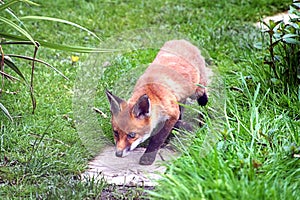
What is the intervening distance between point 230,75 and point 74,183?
A: 2.05 metres

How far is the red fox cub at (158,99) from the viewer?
392 cm

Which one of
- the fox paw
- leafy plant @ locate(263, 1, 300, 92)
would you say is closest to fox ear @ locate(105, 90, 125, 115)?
the fox paw

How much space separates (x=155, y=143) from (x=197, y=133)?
287mm

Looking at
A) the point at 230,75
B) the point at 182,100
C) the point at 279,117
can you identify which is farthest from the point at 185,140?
the point at 230,75

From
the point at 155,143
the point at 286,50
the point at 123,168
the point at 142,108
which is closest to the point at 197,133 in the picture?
the point at 155,143

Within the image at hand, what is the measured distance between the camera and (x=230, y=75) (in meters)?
5.30

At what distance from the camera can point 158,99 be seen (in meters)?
4.05

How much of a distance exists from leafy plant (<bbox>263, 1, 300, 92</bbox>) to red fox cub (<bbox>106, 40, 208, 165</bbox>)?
0.57 m

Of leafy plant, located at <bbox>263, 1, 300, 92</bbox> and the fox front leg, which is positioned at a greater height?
leafy plant, located at <bbox>263, 1, 300, 92</bbox>

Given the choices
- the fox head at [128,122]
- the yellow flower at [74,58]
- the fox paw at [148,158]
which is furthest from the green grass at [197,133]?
the fox paw at [148,158]

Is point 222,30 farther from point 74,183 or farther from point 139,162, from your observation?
point 74,183

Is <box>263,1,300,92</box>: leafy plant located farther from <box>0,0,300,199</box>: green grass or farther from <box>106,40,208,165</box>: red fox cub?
<box>106,40,208,165</box>: red fox cub

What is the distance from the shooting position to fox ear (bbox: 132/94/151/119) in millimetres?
3870

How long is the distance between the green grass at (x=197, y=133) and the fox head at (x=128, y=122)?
20cm
